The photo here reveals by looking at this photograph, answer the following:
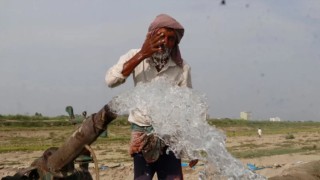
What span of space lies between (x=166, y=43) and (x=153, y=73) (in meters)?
0.27

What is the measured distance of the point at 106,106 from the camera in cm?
243

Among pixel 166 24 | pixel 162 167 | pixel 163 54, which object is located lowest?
pixel 162 167

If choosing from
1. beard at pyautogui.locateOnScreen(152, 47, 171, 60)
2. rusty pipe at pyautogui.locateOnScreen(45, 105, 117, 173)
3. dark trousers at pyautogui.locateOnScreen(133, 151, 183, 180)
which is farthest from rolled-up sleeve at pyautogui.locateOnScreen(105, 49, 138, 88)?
dark trousers at pyautogui.locateOnScreen(133, 151, 183, 180)

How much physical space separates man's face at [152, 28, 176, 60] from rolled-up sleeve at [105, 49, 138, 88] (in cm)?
14

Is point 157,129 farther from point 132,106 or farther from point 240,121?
Answer: point 240,121

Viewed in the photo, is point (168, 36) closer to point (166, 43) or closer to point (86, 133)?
point (166, 43)

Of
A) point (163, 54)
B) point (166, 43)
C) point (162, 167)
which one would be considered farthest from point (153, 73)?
point (162, 167)

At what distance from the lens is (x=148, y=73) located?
2818 mm

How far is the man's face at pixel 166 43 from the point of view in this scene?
2.58 m

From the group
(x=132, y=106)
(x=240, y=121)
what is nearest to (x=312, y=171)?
(x=132, y=106)

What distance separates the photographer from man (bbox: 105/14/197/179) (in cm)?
258

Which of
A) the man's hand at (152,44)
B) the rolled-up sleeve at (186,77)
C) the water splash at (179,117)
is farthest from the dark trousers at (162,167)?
the man's hand at (152,44)

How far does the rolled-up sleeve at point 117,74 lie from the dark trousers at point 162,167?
1.58ft

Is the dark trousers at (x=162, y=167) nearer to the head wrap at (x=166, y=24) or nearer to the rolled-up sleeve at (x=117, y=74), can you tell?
the rolled-up sleeve at (x=117, y=74)
